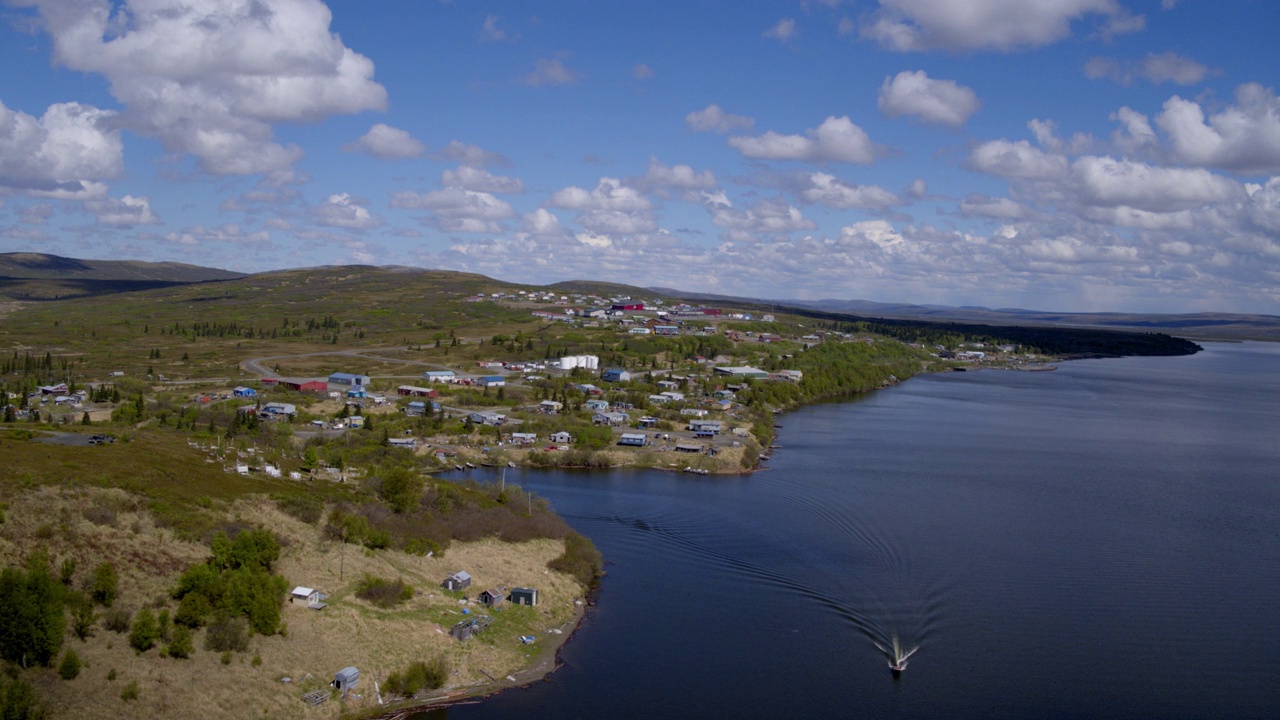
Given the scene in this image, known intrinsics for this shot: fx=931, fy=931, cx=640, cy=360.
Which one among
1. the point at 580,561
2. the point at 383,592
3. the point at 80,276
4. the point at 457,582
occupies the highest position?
the point at 80,276

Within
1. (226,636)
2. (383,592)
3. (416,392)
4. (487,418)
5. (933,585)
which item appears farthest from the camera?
(416,392)

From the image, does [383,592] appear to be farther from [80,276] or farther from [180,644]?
[80,276]

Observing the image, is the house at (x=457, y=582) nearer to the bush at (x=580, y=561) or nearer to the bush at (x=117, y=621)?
the bush at (x=580, y=561)

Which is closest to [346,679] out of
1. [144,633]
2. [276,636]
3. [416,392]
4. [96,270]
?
[276,636]

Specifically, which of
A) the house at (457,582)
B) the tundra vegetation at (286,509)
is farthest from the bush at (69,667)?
the house at (457,582)

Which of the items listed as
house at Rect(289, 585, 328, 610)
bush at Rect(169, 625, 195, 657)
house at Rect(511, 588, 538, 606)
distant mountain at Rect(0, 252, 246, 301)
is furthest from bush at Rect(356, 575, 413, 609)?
distant mountain at Rect(0, 252, 246, 301)

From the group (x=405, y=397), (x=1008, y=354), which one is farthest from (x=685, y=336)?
(x=1008, y=354)

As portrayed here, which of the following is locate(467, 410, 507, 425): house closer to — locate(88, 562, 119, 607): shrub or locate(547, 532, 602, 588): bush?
locate(547, 532, 602, 588): bush
